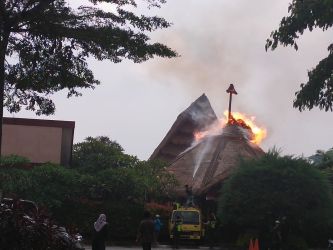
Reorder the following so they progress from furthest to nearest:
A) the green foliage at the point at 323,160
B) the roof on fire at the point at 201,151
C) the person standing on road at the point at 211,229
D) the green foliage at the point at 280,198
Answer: the green foliage at the point at 323,160
the roof on fire at the point at 201,151
the person standing on road at the point at 211,229
the green foliage at the point at 280,198

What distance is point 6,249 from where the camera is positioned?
12.1 meters

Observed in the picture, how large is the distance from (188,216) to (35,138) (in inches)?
396

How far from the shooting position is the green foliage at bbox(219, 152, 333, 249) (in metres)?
32.7

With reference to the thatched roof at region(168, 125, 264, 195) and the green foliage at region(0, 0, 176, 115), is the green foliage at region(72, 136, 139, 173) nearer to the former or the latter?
the thatched roof at region(168, 125, 264, 195)

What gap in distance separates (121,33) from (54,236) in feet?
13.8

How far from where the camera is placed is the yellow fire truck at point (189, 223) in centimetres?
3528

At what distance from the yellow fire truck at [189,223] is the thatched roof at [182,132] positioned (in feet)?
68.0

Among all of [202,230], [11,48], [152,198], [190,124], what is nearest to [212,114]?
[190,124]

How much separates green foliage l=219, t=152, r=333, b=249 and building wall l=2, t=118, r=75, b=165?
1073 cm

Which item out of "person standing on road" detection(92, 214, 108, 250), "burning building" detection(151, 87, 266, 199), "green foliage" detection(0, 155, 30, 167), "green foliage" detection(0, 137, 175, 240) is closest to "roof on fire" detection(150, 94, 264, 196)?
"burning building" detection(151, 87, 266, 199)

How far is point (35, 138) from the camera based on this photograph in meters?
39.4

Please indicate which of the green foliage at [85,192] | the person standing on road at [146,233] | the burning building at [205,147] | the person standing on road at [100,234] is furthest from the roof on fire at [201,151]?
the person standing on road at [100,234]

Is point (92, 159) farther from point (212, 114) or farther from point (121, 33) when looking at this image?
point (121, 33)

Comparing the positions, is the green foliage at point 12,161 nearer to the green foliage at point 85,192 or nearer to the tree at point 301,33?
the green foliage at point 85,192
